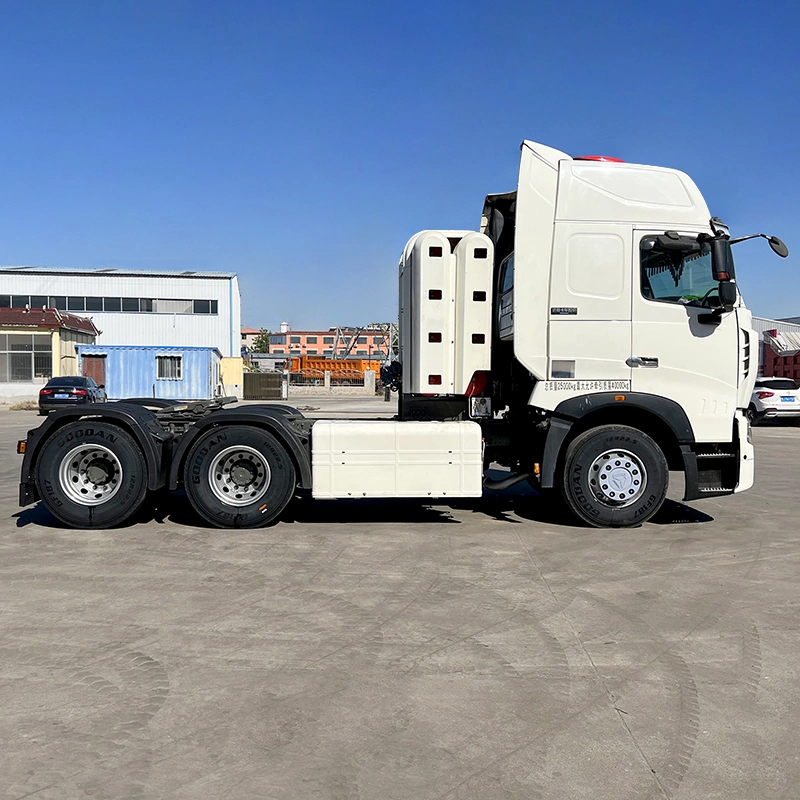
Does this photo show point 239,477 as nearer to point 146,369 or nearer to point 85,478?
point 85,478

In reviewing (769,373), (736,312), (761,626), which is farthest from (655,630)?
(769,373)

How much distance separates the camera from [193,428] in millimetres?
7824

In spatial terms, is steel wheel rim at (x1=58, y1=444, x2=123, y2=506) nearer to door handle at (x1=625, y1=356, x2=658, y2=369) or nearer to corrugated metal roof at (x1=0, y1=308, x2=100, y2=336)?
door handle at (x1=625, y1=356, x2=658, y2=369)

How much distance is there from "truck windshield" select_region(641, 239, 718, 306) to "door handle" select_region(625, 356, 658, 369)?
635 mm

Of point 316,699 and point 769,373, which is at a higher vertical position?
point 769,373

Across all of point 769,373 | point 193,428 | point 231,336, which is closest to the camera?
point 193,428

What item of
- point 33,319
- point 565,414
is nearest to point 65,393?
point 33,319

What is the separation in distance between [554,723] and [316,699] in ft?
3.92

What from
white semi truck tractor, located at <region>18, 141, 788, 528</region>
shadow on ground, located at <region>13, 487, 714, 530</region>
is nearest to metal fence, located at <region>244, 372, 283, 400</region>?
shadow on ground, located at <region>13, 487, 714, 530</region>

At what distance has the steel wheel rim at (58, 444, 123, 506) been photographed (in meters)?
7.86

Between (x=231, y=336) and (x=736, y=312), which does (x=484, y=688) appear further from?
(x=231, y=336)

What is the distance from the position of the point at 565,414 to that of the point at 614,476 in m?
0.85

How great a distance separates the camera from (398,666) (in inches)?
169

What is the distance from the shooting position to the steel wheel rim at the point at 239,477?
788 centimetres
